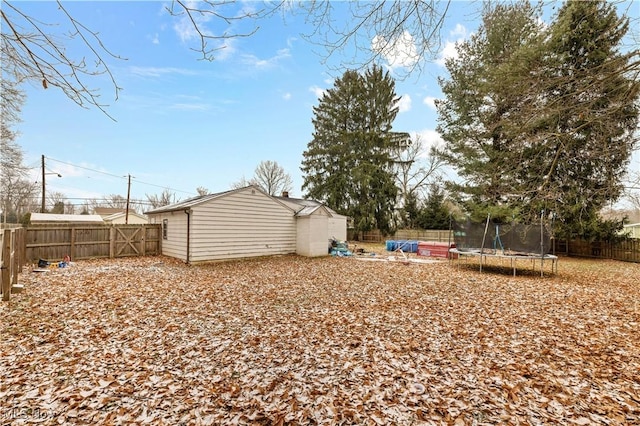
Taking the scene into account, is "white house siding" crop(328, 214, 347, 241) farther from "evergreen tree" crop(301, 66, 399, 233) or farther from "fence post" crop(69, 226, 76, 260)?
"fence post" crop(69, 226, 76, 260)

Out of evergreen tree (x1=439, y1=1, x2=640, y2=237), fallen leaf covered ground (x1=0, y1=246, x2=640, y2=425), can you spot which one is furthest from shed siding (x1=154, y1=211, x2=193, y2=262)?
evergreen tree (x1=439, y1=1, x2=640, y2=237)

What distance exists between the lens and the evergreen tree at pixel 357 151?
24219 millimetres

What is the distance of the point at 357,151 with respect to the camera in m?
25.1

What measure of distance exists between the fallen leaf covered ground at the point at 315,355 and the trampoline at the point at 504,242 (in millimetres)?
2391

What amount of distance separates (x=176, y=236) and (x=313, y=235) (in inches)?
250

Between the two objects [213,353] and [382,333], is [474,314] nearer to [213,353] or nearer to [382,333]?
[382,333]

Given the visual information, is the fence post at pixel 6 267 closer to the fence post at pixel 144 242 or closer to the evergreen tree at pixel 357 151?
the fence post at pixel 144 242

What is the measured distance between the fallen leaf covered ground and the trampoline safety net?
2686 mm

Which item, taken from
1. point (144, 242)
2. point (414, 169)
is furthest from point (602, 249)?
point (144, 242)

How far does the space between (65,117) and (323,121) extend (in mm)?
23780

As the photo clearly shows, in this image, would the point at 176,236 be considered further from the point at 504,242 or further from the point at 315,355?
the point at 504,242

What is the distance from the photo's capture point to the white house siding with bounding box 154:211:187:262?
1156cm

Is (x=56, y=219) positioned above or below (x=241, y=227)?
above

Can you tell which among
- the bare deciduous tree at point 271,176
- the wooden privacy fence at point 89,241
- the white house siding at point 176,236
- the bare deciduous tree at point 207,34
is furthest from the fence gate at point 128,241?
the bare deciduous tree at point 271,176
